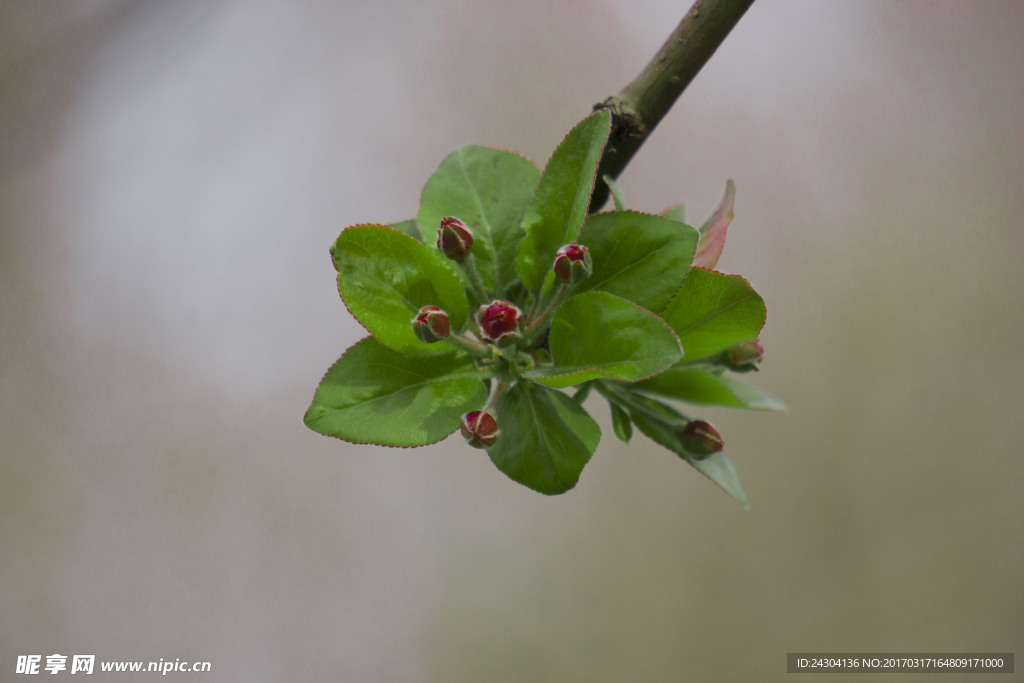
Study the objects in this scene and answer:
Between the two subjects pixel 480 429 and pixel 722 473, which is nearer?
pixel 480 429

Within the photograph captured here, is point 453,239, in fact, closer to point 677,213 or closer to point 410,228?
point 410,228

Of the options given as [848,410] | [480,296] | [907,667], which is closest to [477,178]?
[480,296]

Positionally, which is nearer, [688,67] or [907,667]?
[688,67]

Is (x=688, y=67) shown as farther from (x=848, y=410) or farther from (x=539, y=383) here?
(x=848, y=410)

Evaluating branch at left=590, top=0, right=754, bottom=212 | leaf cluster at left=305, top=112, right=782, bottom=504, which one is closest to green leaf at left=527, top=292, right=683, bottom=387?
leaf cluster at left=305, top=112, right=782, bottom=504

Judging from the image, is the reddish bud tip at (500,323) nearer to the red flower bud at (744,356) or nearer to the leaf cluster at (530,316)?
the leaf cluster at (530,316)

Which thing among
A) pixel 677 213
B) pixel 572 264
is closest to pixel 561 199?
pixel 572 264

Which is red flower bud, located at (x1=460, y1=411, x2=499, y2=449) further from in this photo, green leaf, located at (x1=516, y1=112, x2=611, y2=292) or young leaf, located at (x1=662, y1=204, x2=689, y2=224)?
young leaf, located at (x1=662, y1=204, x2=689, y2=224)
